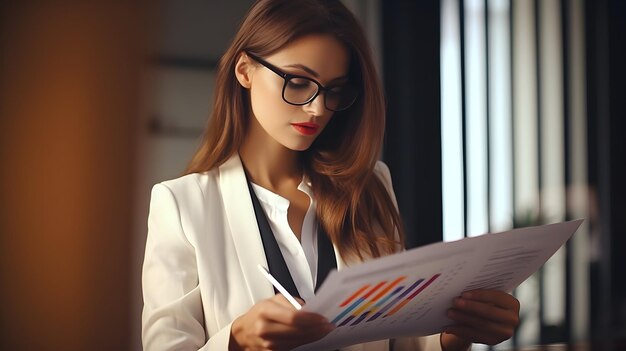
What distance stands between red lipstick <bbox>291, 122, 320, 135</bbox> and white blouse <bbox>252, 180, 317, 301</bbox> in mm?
196

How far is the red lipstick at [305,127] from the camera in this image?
152cm

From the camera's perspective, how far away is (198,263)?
57.3 inches

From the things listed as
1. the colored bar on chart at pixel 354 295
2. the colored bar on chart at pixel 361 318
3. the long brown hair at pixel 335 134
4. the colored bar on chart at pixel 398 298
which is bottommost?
the colored bar on chart at pixel 361 318

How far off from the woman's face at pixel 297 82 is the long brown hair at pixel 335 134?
2 centimetres

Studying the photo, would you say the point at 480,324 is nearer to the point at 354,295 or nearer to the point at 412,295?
the point at 412,295

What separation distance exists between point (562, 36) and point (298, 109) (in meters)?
3.42

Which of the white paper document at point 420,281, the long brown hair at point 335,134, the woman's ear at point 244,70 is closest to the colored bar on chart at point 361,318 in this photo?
the white paper document at point 420,281

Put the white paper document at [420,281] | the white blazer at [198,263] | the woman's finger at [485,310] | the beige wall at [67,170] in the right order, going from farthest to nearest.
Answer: the beige wall at [67,170]
the white blazer at [198,263]
the woman's finger at [485,310]
the white paper document at [420,281]

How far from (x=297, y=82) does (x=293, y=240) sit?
1.21 ft

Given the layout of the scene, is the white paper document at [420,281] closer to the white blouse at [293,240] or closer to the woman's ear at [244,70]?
the white blouse at [293,240]

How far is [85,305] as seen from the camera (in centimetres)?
329

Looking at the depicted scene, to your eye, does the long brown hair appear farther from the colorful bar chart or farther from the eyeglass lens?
the colorful bar chart

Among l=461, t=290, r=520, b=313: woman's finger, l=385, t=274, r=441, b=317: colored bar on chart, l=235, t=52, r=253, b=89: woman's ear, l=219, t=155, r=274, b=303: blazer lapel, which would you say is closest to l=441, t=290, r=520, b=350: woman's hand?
l=461, t=290, r=520, b=313: woman's finger

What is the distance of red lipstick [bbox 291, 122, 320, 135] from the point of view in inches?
59.8
